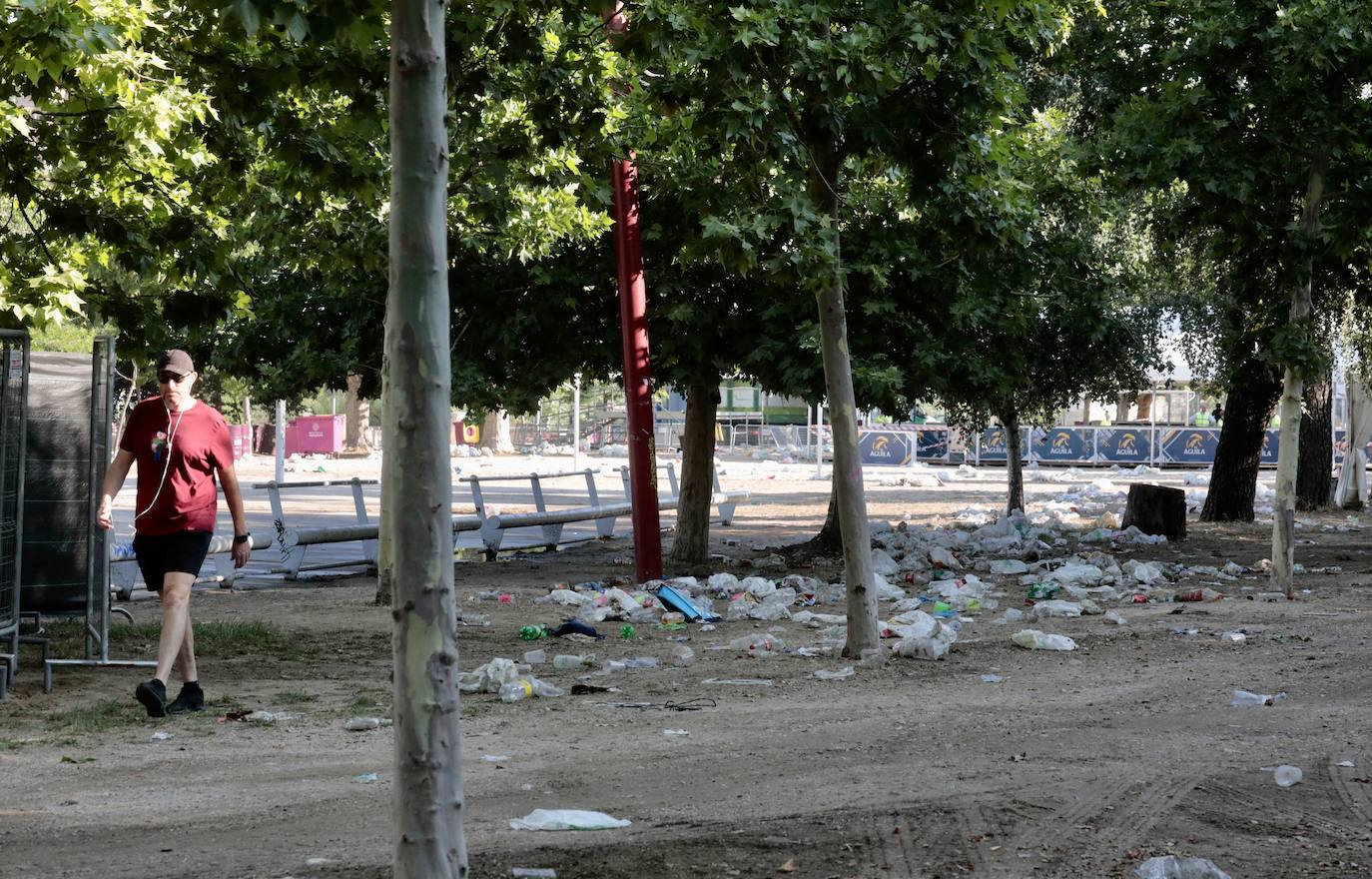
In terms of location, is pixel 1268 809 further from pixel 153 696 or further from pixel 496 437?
pixel 496 437

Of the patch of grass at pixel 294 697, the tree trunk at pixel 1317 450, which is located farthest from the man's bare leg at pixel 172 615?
the tree trunk at pixel 1317 450

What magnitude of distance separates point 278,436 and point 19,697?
2799 cm

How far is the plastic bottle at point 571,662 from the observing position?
9.51 metres

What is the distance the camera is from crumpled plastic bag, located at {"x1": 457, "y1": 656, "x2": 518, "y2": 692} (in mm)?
8539

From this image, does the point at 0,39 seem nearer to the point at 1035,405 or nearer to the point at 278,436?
the point at 1035,405

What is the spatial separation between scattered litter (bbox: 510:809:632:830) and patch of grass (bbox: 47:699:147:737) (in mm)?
3122

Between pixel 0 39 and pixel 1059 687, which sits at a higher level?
pixel 0 39

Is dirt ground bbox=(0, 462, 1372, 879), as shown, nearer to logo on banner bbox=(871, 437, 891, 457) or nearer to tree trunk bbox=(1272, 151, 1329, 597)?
tree trunk bbox=(1272, 151, 1329, 597)

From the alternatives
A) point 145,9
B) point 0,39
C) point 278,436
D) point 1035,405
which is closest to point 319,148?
point 145,9

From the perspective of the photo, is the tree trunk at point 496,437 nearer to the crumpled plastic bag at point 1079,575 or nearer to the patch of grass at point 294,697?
the crumpled plastic bag at point 1079,575

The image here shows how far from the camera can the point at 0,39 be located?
738 cm

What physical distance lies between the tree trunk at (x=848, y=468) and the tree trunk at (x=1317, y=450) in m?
16.5

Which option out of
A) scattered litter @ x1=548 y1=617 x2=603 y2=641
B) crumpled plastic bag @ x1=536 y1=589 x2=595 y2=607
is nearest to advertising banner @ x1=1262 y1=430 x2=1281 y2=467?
crumpled plastic bag @ x1=536 y1=589 x2=595 y2=607

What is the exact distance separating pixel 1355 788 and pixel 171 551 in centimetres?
552
